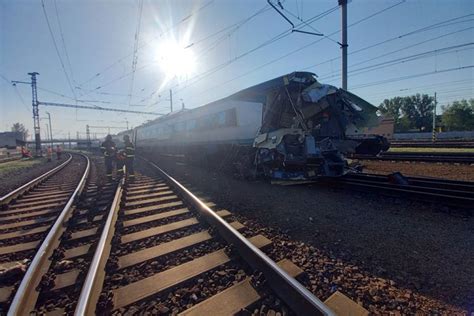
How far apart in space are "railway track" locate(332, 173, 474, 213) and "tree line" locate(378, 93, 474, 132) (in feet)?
221

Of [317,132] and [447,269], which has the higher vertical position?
[317,132]

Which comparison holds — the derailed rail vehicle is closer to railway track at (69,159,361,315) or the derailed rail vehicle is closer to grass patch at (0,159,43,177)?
railway track at (69,159,361,315)

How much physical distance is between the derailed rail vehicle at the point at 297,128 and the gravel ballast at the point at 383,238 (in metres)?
1.04

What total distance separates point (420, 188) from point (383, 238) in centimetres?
264

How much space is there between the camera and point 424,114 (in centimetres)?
7800

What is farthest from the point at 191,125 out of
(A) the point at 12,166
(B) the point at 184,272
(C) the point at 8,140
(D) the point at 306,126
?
(C) the point at 8,140

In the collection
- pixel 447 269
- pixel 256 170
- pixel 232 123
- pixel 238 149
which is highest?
pixel 232 123

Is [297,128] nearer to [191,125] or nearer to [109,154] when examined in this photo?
[109,154]

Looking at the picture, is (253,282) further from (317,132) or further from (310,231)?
(317,132)

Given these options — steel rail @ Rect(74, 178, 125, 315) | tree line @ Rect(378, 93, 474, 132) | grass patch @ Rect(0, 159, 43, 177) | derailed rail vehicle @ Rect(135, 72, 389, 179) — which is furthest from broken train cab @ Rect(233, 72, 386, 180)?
tree line @ Rect(378, 93, 474, 132)

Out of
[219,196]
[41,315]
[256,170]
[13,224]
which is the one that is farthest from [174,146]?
[41,315]

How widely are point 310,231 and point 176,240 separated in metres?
2.06

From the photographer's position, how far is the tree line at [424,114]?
2400 inches

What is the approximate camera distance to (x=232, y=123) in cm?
920
